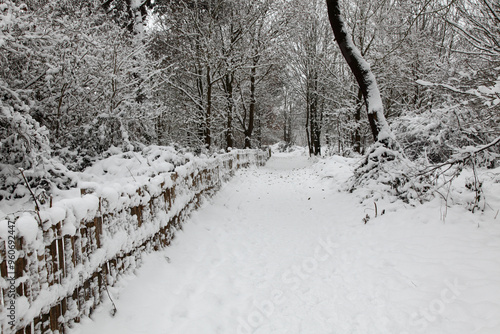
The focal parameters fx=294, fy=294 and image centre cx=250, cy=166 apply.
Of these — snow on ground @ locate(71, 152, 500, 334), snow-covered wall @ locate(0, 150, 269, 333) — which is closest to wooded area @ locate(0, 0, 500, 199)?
snow on ground @ locate(71, 152, 500, 334)

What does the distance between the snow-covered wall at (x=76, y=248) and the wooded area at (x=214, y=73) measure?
2.07m

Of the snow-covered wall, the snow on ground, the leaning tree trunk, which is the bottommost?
Answer: the snow on ground

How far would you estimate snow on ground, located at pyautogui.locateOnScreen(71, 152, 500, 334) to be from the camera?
2.91 meters

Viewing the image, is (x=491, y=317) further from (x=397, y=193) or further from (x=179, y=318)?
(x=397, y=193)

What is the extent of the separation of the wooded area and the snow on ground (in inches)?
62.8

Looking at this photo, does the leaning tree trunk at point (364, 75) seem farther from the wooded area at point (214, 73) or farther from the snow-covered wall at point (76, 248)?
the snow-covered wall at point (76, 248)

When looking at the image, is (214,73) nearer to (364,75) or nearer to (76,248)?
(364,75)

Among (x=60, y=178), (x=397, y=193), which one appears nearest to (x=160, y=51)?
(x=60, y=178)

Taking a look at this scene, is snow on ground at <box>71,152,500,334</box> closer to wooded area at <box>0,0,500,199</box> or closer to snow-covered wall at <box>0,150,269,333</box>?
snow-covered wall at <box>0,150,269,333</box>

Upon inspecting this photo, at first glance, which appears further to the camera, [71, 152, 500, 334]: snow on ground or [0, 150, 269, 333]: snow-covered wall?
[71, 152, 500, 334]: snow on ground

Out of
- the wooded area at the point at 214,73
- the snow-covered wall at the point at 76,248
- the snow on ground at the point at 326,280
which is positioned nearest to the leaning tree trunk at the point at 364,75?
the wooded area at the point at 214,73

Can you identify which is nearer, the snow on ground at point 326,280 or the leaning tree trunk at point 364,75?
the snow on ground at point 326,280

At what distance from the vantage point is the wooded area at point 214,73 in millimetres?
4965

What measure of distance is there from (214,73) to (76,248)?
12.9m
